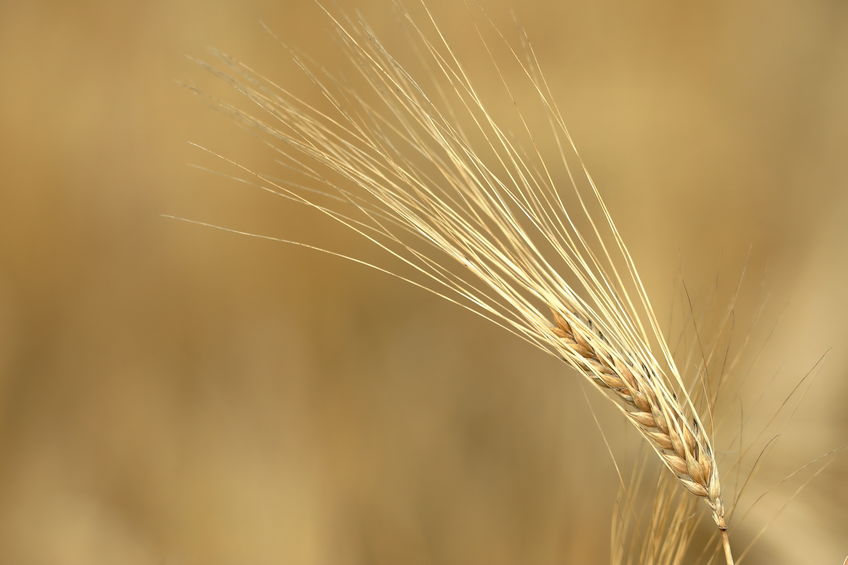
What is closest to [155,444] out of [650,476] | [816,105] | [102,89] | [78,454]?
[78,454]

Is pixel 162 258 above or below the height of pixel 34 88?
below

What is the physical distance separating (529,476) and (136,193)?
0.90m

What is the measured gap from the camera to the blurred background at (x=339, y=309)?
4.44 feet

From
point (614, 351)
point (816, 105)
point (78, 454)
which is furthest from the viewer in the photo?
point (78, 454)

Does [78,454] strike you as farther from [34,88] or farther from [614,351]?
[614,351]

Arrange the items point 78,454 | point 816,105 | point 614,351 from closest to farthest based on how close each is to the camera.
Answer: point 614,351
point 816,105
point 78,454

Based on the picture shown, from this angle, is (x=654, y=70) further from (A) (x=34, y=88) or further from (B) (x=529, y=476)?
(A) (x=34, y=88)

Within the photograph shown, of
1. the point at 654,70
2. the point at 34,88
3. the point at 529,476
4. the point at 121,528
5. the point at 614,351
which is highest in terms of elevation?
the point at 654,70

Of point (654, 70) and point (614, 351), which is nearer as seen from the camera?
point (614, 351)

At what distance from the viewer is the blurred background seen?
4.44ft

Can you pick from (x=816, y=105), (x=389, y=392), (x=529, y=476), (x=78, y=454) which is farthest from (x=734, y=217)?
(x=78, y=454)

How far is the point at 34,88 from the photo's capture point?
1.39 metres

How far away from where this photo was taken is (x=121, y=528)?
1.42 metres

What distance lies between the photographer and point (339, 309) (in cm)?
146
